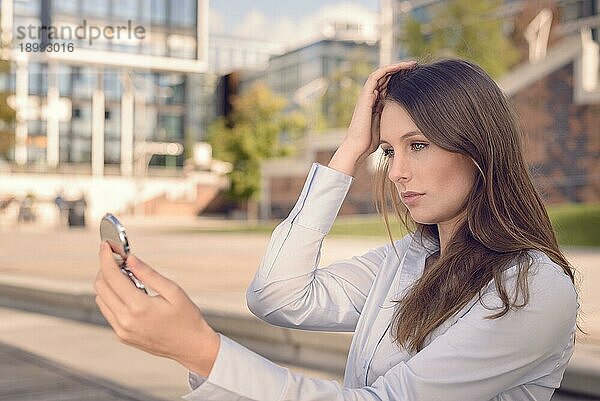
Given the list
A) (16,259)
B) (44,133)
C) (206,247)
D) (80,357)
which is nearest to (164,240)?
(206,247)

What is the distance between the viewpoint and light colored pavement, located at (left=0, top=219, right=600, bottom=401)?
5488 millimetres

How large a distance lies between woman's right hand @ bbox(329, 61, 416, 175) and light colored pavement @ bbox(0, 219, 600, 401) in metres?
0.62

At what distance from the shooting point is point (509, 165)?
1.67 m

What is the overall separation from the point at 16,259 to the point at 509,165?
14197 mm

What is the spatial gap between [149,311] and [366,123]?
87cm

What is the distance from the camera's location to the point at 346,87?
41.2 metres

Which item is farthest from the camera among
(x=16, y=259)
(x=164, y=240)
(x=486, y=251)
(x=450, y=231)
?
(x=164, y=240)

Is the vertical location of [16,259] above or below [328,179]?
below

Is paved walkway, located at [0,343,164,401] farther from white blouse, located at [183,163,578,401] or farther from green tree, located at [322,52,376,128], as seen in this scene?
green tree, located at [322,52,376,128]

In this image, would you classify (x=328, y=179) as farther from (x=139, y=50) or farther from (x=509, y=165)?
(x=139, y=50)

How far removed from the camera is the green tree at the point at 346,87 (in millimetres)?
38969

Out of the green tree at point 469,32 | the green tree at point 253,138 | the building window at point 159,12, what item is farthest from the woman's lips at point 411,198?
the green tree at point 253,138

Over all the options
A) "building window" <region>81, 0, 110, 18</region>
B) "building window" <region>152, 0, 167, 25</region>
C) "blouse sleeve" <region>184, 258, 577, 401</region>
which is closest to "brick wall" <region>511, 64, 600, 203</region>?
"building window" <region>152, 0, 167, 25</region>

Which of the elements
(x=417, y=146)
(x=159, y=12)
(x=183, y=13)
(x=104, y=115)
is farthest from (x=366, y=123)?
(x=104, y=115)
